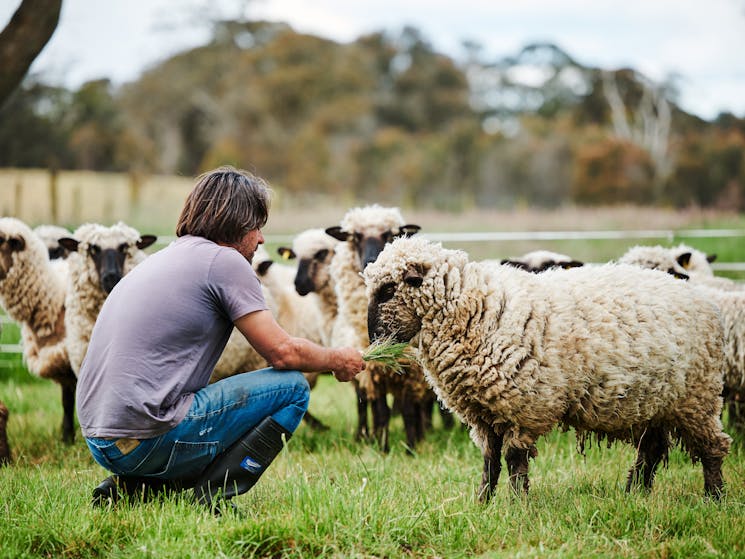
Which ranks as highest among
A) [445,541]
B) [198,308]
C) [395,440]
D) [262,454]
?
[198,308]

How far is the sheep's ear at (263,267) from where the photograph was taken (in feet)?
23.0

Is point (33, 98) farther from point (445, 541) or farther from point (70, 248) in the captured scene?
point (445, 541)

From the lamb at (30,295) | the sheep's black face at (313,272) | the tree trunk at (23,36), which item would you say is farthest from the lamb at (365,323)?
the tree trunk at (23,36)

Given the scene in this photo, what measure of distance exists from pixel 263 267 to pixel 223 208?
361 centimetres

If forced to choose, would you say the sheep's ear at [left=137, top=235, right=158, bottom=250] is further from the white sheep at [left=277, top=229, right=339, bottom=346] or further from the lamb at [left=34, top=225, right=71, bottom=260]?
the lamb at [left=34, top=225, right=71, bottom=260]

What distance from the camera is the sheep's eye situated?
3996mm

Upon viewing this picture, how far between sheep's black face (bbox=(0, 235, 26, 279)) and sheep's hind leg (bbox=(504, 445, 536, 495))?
479 centimetres

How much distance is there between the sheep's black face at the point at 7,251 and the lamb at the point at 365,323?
267 cm

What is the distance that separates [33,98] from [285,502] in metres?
31.5

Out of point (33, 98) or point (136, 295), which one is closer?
point (136, 295)

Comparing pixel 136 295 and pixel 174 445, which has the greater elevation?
pixel 136 295

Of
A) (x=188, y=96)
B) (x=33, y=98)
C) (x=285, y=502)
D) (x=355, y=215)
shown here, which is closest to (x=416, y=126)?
(x=188, y=96)

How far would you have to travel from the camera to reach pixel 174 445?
3.42 metres

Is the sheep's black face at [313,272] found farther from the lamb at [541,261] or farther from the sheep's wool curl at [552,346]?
the sheep's wool curl at [552,346]
